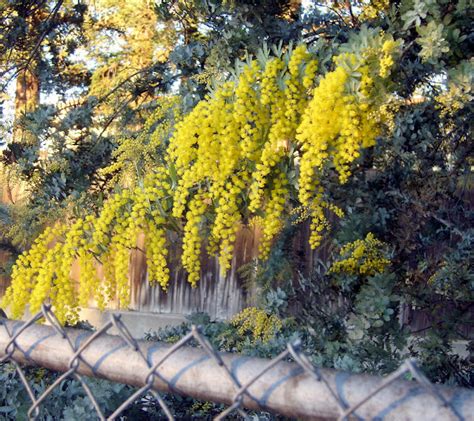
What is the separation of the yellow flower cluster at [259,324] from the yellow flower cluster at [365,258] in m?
0.54

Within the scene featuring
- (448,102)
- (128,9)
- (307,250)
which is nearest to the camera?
(448,102)

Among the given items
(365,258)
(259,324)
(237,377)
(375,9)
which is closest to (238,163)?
(365,258)

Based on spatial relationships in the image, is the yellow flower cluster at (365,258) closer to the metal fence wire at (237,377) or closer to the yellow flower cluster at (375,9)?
the yellow flower cluster at (375,9)

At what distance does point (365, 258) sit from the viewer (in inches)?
162

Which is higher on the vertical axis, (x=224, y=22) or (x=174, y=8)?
(x=174, y=8)

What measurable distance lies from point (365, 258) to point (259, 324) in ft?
2.70

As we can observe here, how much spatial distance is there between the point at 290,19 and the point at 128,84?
141 centimetres

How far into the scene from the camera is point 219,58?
4172mm

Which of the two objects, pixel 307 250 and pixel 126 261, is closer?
pixel 126 261

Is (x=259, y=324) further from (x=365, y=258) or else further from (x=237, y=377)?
(x=237, y=377)

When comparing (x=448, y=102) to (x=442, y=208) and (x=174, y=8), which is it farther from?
(x=174, y=8)

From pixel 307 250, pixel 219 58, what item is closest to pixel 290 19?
pixel 219 58

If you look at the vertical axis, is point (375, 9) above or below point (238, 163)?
above

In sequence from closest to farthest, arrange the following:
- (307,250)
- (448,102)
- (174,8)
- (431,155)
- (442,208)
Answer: (448,102)
(431,155)
(442,208)
(174,8)
(307,250)
